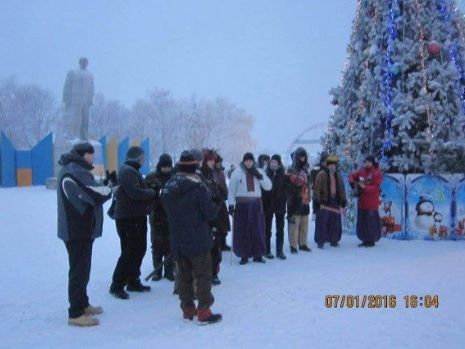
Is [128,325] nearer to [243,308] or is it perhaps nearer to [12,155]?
[243,308]

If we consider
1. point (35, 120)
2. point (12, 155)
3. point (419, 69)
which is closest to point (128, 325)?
point (419, 69)

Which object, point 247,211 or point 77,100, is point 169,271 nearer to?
point 247,211

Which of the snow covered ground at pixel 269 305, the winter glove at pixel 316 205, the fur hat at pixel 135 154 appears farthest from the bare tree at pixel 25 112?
the fur hat at pixel 135 154

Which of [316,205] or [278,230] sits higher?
[316,205]

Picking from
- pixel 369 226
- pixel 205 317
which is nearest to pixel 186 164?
pixel 205 317

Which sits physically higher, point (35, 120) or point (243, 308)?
point (35, 120)

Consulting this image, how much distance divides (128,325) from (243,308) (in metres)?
1.20

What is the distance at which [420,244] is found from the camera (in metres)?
8.73

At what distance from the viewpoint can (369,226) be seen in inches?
341

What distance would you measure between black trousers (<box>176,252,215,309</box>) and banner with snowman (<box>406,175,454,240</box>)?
18.2ft

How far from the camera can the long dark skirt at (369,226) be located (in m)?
8.65

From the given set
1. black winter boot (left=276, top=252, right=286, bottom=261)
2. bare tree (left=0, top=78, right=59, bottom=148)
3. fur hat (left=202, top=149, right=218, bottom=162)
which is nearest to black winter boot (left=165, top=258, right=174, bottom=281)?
fur hat (left=202, top=149, right=218, bottom=162)

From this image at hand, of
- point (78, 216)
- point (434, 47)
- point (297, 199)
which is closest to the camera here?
point (78, 216)

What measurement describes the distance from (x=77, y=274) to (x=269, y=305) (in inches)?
78.3
